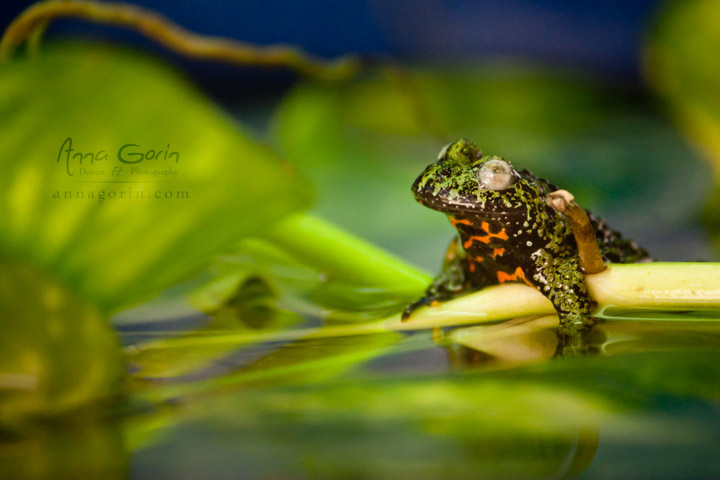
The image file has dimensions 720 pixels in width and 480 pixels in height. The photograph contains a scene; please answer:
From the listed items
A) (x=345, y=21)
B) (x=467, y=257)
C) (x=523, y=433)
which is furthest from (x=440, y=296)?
(x=345, y=21)

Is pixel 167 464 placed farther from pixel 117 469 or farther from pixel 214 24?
pixel 214 24

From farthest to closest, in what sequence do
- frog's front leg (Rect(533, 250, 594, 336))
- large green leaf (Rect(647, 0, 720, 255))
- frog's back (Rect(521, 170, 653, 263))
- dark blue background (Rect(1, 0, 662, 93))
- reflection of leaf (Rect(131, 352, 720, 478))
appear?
dark blue background (Rect(1, 0, 662, 93)) → large green leaf (Rect(647, 0, 720, 255)) → frog's back (Rect(521, 170, 653, 263)) → frog's front leg (Rect(533, 250, 594, 336)) → reflection of leaf (Rect(131, 352, 720, 478))

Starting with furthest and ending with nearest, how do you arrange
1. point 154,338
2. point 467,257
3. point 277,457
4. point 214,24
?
point 214,24 < point 467,257 < point 154,338 < point 277,457

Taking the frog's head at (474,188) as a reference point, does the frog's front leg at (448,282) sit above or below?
below

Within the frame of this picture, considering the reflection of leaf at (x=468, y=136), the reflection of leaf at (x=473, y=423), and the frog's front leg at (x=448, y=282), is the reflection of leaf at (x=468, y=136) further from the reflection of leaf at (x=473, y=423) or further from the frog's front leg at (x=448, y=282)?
the reflection of leaf at (x=473, y=423)

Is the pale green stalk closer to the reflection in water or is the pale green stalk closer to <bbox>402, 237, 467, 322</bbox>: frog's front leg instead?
<bbox>402, 237, 467, 322</bbox>: frog's front leg

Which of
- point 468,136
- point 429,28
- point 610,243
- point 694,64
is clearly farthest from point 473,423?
point 429,28

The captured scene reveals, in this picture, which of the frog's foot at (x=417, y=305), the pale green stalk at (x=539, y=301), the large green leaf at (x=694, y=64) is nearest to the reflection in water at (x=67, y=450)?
the pale green stalk at (x=539, y=301)

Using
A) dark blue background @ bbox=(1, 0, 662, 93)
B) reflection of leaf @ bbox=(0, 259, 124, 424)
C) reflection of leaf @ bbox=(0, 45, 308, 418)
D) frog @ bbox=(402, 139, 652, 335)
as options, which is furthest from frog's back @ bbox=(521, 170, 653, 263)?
dark blue background @ bbox=(1, 0, 662, 93)
